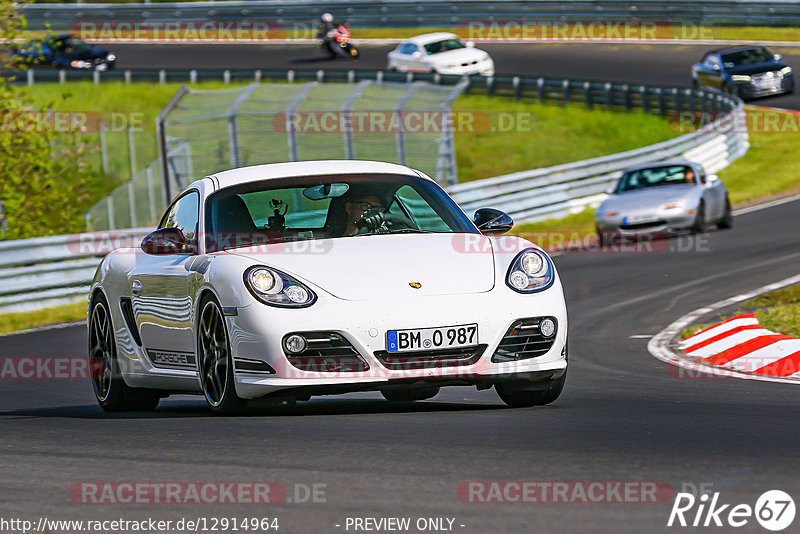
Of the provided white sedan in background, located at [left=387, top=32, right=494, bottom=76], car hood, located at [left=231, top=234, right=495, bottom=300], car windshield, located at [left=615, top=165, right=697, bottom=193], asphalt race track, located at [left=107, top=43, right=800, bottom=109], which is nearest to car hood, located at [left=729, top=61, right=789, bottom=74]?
asphalt race track, located at [left=107, top=43, right=800, bottom=109]

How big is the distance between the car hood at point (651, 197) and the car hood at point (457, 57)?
2341cm

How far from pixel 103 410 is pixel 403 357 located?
299 centimetres

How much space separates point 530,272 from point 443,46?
38.6 metres

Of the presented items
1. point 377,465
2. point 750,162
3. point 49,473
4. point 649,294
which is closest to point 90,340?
point 49,473

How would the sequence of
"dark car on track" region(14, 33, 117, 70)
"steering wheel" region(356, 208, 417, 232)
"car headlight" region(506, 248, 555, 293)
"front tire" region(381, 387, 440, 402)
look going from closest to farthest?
"car headlight" region(506, 248, 555, 293) → "steering wheel" region(356, 208, 417, 232) → "front tire" region(381, 387, 440, 402) → "dark car on track" region(14, 33, 117, 70)

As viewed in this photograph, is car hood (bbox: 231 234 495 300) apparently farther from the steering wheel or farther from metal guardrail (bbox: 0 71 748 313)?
metal guardrail (bbox: 0 71 748 313)

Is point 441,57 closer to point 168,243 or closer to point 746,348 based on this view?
point 746,348

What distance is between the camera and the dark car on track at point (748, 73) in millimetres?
36812

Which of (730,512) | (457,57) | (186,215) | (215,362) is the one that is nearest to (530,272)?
(215,362)

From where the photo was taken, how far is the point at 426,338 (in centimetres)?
694

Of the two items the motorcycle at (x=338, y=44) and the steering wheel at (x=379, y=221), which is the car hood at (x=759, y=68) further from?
the steering wheel at (x=379, y=221)

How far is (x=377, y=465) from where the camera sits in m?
5.65

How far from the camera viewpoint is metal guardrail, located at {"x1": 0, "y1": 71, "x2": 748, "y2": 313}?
17797 millimetres

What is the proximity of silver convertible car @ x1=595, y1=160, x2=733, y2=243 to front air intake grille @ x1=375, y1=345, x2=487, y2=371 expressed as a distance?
14154 millimetres
